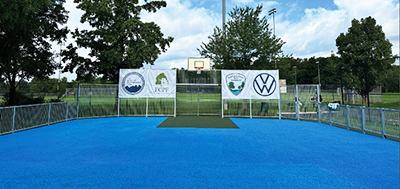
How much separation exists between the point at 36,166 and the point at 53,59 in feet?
41.4

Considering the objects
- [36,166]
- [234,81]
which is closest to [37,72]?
[36,166]

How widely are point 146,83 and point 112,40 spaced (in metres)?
4.73

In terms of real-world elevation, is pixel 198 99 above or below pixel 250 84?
below

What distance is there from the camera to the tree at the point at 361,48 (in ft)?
56.0

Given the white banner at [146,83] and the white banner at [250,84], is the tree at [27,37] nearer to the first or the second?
the white banner at [146,83]

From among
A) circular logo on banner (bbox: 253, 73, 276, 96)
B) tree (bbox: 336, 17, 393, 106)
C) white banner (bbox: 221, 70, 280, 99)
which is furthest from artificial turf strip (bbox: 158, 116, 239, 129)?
tree (bbox: 336, 17, 393, 106)

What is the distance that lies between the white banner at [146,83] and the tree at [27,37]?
5110 millimetres

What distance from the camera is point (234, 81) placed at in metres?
13.2

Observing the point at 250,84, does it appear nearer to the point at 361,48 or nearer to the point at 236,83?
the point at 236,83

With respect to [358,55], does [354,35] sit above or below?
above

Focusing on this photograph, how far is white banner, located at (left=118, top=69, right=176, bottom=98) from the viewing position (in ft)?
43.8

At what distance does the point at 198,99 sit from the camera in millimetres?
14039

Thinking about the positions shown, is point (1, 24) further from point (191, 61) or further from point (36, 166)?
point (191, 61)

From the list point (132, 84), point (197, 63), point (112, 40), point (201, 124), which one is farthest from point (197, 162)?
point (112, 40)
